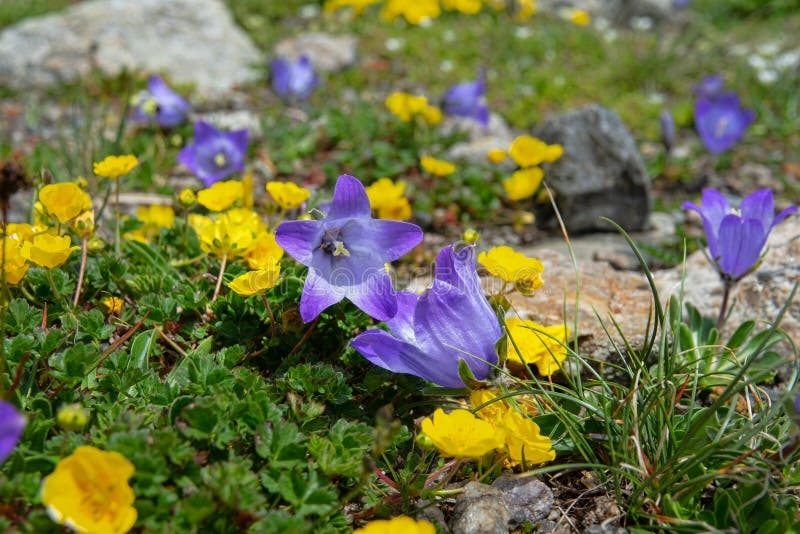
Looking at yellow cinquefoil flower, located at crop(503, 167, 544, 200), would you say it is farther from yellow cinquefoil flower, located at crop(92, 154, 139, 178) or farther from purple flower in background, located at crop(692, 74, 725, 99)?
purple flower in background, located at crop(692, 74, 725, 99)

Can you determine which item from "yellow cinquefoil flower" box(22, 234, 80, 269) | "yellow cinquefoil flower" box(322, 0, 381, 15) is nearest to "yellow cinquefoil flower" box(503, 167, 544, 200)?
"yellow cinquefoil flower" box(22, 234, 80, 269)

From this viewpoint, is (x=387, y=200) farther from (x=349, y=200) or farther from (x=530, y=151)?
(x=530, y=151)

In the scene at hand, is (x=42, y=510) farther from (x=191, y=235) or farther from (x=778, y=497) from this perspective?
(x=778, y=497)

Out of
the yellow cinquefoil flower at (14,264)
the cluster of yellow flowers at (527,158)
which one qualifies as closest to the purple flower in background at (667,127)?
the cluster of yellow flowers at (527,158)

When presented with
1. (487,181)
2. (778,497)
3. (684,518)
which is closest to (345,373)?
(684,518)

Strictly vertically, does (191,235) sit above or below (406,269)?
above

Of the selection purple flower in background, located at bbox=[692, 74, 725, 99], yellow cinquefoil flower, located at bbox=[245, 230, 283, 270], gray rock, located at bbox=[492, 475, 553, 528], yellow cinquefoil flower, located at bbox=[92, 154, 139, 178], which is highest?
yellow cinquefoil flower, located at bbox=[92, 154, 139, 178]

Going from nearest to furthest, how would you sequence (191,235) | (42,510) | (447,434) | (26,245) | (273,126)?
(42,510) < (447,434) < (26,245) < (191,235) < (273,126)

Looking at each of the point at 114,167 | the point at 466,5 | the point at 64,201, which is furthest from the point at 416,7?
the point at 64,201
